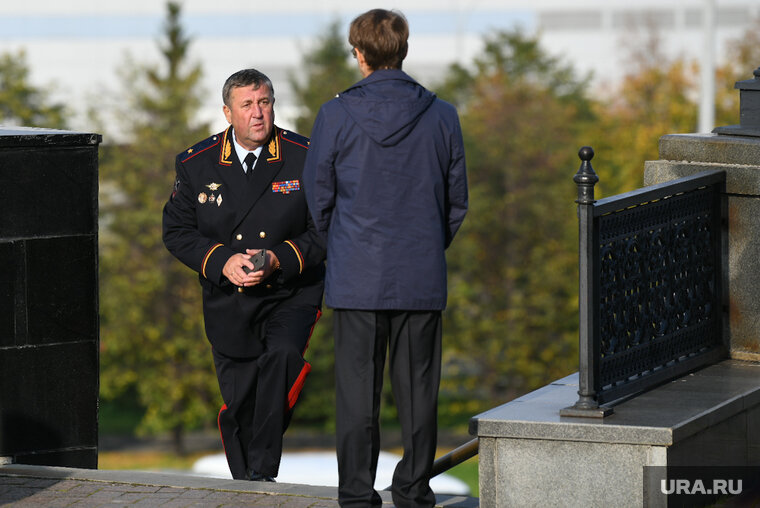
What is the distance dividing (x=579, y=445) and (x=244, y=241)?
1.98 m

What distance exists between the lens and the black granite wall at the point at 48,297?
23.3 ft

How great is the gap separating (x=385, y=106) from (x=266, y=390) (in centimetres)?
192

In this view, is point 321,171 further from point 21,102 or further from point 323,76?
point 21,102

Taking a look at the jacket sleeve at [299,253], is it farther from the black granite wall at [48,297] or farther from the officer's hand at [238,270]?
the black granite wall at [48,297]

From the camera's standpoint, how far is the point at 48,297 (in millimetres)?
→ 7203

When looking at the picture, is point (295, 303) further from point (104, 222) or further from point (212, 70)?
point (212, 70)

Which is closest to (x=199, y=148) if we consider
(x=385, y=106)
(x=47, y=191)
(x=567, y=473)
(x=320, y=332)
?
(x=47, y=191)

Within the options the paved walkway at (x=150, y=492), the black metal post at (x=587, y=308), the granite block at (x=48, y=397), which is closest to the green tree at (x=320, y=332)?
the granite block at (x=48, y=397)

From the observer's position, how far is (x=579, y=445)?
5.58 metres

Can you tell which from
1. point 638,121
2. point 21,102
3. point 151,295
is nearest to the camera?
point 151,295

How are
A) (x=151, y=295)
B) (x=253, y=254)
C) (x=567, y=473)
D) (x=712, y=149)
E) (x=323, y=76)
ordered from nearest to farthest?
(x=567, y=473)
(x=253, y=254)
(x=712, y=149)
(x=151, y=295)
(x=323, y=76)

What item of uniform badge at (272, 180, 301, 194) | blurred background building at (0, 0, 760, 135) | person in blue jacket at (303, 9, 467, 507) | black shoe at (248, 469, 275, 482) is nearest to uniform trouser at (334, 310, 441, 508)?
person in blue jacket at (303, 9, 467, 507)

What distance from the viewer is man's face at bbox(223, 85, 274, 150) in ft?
21.2

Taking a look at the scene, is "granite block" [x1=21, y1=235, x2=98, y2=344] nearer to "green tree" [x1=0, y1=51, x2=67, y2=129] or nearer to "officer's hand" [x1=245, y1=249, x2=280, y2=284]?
"officer's hand" [x1=245, y1=249, x2=280, y2=284]
